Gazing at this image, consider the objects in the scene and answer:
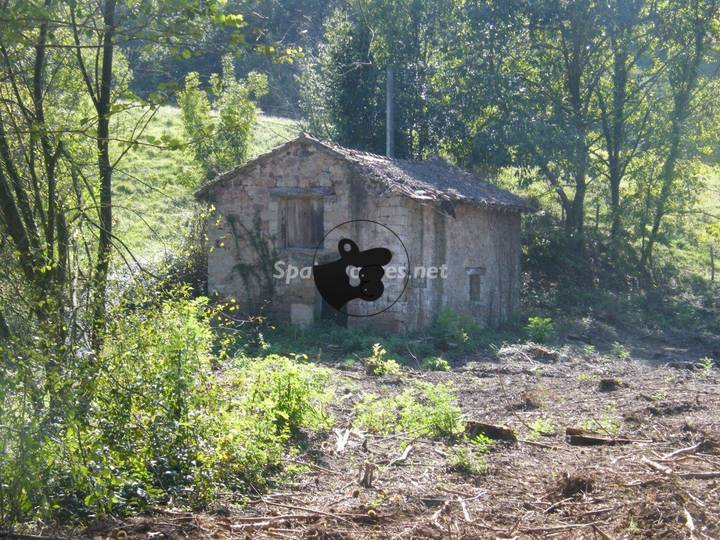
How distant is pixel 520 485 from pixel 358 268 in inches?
442

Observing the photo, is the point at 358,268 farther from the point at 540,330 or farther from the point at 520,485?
the point at 520,485

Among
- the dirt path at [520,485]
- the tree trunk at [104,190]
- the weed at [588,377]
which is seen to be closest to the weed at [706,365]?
the weed at [588,377]

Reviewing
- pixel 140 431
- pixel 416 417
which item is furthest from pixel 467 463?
pixel 140 431

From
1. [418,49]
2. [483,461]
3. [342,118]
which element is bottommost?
[483,461]

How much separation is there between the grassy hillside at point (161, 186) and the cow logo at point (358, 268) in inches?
149

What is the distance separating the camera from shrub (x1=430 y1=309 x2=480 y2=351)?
17.3 metres

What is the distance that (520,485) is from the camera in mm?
7352

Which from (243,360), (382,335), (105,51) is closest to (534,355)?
(382,335)

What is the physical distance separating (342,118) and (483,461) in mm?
19787

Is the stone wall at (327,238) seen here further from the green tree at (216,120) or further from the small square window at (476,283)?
the green tree at (216,120)

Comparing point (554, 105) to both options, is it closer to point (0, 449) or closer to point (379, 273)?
point (379, 273)

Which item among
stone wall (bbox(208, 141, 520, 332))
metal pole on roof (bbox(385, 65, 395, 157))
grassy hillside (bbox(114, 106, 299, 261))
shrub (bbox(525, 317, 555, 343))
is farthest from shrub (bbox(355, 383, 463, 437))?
metal pole on roof (bbox(385, 65, 395, 157))

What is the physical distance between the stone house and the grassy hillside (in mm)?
1789

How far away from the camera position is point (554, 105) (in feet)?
84.7
